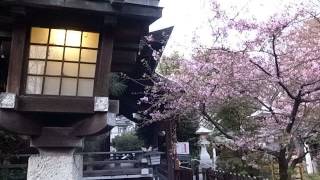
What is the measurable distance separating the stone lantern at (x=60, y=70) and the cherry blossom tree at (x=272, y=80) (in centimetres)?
232

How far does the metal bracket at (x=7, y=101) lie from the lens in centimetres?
357

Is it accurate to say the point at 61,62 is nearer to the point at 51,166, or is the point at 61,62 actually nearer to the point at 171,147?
the point at 51,166

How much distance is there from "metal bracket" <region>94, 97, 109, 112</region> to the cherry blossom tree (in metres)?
2.66

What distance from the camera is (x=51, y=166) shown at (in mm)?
4004

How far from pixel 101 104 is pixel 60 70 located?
→ 24.3 inches

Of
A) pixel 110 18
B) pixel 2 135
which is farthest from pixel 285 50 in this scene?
pixel 2 135

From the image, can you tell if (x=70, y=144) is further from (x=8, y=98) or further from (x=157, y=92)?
(x=157, y=92)

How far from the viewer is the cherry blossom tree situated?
527 centimetres

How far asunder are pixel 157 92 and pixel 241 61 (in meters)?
3.40

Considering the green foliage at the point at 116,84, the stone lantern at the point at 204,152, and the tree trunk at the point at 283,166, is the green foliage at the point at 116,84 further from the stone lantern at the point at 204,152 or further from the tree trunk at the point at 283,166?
the tree trunk at the point at 283,166

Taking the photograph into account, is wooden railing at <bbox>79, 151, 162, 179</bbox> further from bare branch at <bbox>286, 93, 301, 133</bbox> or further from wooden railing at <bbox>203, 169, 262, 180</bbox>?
bare branch at <bbox>286, 93, 301, 133</bbox>

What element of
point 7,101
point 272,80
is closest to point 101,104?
point 7,101

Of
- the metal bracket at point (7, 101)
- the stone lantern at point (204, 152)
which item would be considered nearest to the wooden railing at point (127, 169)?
the stone lantern at point (204, 152)

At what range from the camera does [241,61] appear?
6.00 m
